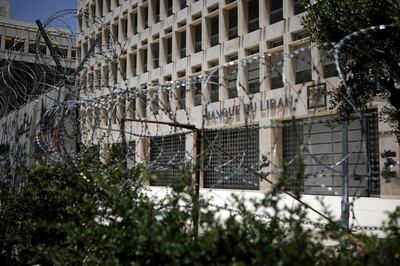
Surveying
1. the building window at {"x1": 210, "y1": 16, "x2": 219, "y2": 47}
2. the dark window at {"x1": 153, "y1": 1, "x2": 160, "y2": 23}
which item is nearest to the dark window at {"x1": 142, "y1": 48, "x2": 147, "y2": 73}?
the dark window at {"x1": 153, "y1": 1, "x2": 160, "y2": 23}

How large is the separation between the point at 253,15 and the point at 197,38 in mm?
4848

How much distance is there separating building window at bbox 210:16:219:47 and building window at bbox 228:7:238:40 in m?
1.04

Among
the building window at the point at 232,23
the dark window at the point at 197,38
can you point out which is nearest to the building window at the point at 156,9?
the dark window at the point at 197,38

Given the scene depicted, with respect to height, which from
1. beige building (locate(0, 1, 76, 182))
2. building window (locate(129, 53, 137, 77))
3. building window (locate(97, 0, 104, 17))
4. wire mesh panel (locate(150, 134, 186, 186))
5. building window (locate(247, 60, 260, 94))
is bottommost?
wire mesh panel (locate(150, 134, 186, 186))

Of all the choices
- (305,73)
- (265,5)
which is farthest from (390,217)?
(265,5)

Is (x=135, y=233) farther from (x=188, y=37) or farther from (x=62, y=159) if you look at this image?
(x=188, y=37)

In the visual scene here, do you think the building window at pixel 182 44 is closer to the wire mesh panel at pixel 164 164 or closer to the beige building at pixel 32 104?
the beige building at pixel 32 104

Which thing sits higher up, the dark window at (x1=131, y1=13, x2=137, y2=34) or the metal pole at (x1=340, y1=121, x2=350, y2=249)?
the dark window at (x1=131, y1=13, x2=137, y2=34)

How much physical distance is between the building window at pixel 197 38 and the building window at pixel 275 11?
226 inches

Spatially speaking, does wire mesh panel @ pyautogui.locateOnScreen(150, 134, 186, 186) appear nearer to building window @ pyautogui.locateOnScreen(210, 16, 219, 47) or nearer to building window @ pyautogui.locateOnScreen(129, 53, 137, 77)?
building window @ pyautogui.locateOnScreen(210, 16, 219, 47)

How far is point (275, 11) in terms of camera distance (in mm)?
23625

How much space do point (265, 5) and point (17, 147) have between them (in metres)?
14.7

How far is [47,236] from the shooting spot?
17.3 ft

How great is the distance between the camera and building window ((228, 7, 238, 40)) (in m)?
25.9
